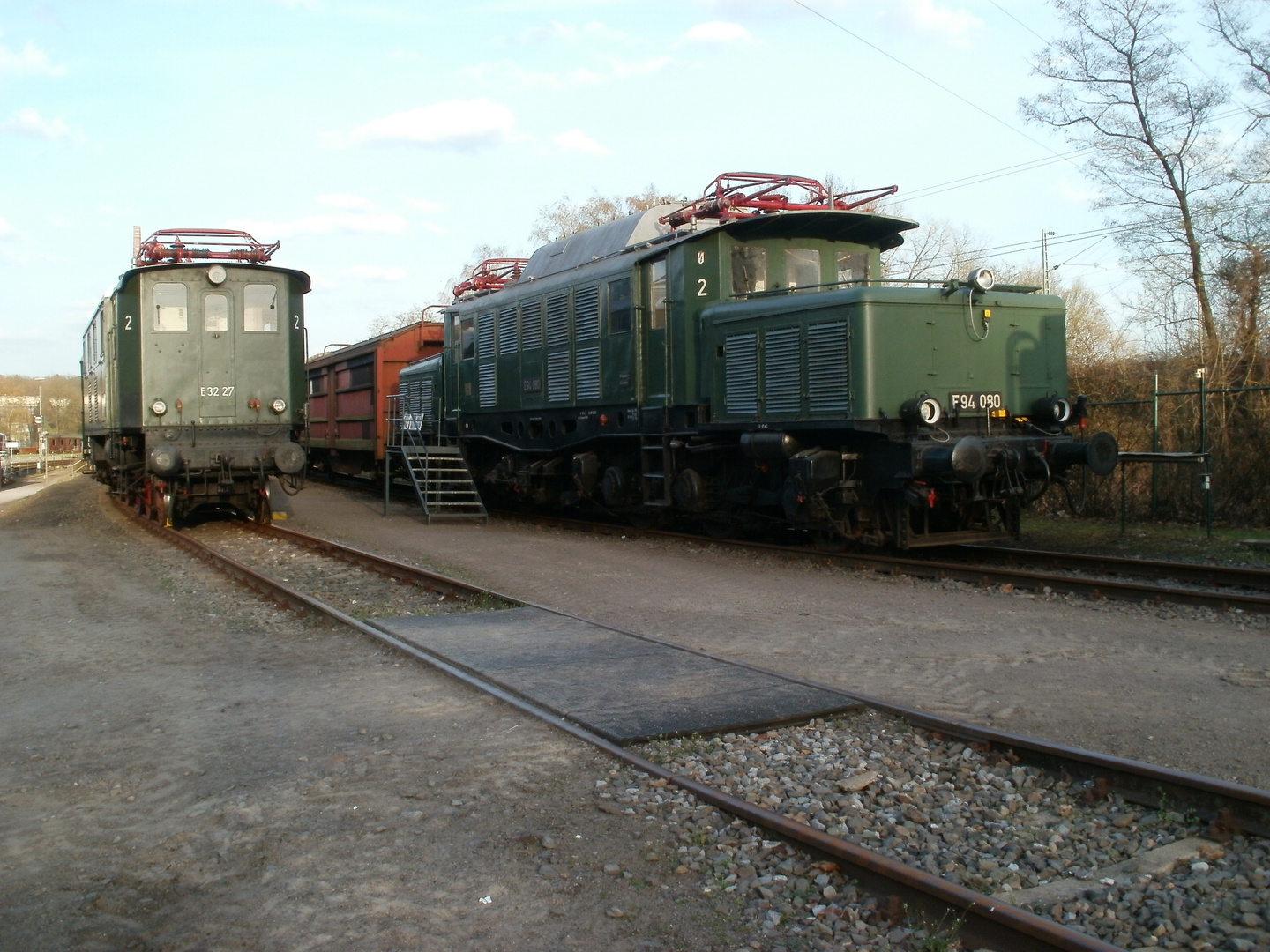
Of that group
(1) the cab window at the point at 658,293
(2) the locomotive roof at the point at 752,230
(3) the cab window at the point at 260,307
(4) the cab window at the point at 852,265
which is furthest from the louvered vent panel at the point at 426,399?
(4) the cab window at the point at 852,265

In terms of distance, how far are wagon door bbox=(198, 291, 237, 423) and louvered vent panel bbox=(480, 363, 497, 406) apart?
164 inches

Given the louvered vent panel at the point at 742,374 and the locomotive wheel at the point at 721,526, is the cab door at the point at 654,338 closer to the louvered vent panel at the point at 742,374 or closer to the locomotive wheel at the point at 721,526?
the louvered vent panel at the point at 742,374

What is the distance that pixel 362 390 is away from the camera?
24.4 metres

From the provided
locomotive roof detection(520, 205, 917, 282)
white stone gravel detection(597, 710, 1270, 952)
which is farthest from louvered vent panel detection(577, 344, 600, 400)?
white stone gravel detection(597, 710, 1270, 952)

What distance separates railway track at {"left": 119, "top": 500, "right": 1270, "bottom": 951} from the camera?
11.5 ft

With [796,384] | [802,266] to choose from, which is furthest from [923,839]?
[802,266]

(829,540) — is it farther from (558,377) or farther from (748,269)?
(558,377)

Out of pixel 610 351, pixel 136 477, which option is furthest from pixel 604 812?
pixel 136 477

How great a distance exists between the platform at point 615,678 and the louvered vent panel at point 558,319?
25.4ft

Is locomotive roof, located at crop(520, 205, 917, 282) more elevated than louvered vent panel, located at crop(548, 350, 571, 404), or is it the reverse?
locomotive roof, located at crop(520, 205, 917, 282)

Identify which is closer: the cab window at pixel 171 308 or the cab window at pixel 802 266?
the cab window at pixel 802 266

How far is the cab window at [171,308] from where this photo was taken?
15.9m

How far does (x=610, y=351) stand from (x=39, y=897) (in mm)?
11228

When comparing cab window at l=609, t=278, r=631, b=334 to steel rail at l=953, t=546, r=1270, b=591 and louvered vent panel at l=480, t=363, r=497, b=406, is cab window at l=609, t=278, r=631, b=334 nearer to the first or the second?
louvered vent panel at l=480, t=363, r=497, b=406
